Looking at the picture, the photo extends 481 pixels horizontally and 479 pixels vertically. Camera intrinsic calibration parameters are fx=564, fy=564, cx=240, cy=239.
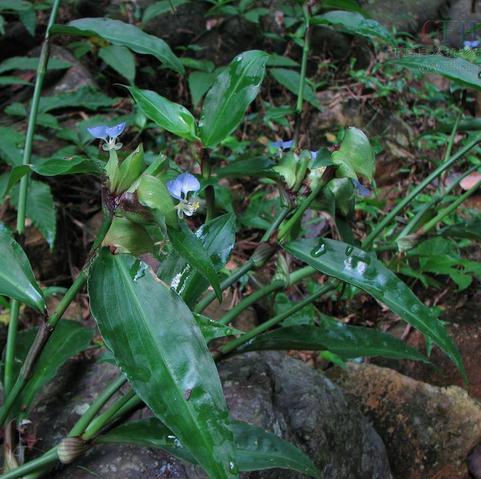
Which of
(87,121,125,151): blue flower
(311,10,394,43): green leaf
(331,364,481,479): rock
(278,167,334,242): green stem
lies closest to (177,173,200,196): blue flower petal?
(87,121,125,151): blue flower

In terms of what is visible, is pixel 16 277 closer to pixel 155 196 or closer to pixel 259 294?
pixel 155 196

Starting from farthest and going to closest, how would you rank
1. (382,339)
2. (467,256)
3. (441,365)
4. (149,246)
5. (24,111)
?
(467,256), (24,111), (441,365), (382,339), (149,246)

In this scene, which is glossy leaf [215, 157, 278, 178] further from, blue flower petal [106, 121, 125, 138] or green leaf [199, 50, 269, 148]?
blue flower petal [106, 121, 125, 138]

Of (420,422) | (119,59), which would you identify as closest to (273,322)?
(420,422)

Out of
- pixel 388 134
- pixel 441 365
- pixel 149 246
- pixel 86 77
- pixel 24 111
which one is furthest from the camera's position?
pixel 388 134

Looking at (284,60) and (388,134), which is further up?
(284,60)

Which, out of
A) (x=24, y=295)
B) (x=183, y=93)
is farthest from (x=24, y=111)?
(x=24, y=295)

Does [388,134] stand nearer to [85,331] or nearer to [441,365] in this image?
[441,365]

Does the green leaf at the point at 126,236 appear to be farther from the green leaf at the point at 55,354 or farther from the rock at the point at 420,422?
the rock at the point at 420,422
